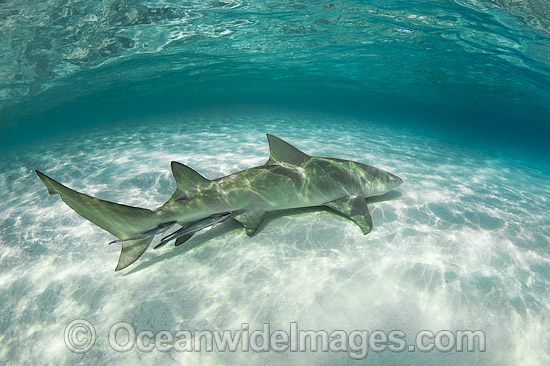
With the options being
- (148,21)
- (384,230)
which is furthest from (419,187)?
(148,21)

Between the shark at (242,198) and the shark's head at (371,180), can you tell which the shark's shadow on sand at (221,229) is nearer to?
the shark at (242,198)

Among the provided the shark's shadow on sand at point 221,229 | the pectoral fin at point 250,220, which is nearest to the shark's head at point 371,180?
the shark's shadow on sand at point 221,229

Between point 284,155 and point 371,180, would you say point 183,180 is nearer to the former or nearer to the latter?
point 284,155

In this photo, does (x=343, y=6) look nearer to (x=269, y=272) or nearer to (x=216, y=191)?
(x=216, y=191)

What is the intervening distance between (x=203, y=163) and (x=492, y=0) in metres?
14.8

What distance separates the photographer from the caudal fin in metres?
2.83

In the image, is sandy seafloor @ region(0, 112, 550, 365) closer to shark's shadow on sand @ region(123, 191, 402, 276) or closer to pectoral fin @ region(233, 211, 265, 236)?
shark's shadow on sand @ region(123, 191, 402, 276)

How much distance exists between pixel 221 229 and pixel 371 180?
10.8ft

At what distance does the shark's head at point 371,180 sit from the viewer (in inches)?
203

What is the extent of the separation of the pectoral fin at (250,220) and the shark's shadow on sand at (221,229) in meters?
0.34

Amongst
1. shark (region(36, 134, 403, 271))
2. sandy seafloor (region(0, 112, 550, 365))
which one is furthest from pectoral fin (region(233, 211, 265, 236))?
sandy seafloor (region(0, 112, 550, 365))

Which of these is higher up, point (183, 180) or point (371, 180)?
point (183, 180)

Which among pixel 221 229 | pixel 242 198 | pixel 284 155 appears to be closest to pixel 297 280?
pixel 242 198

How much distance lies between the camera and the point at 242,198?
4191mm
